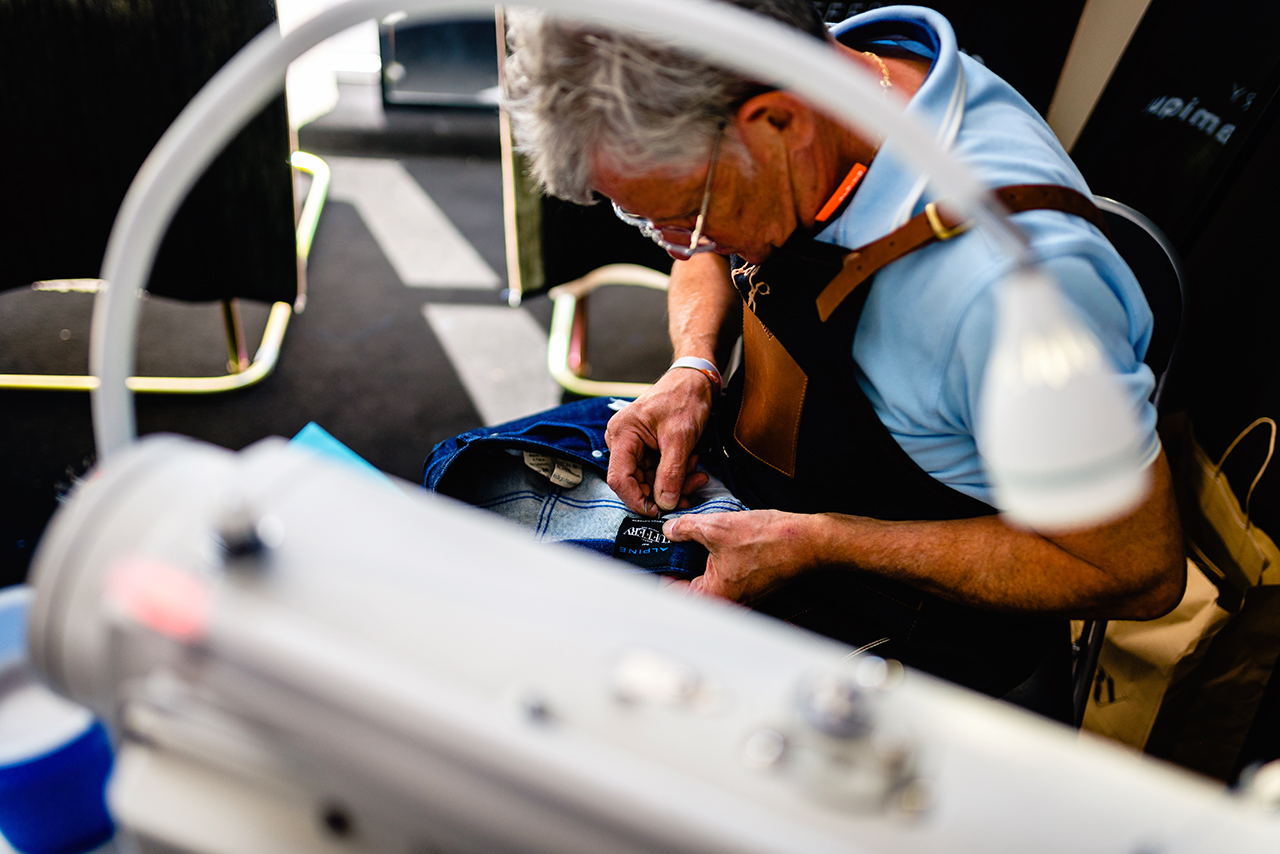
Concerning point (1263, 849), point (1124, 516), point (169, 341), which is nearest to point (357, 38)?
point (169, 341)

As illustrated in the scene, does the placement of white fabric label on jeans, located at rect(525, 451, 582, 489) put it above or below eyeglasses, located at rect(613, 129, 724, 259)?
below

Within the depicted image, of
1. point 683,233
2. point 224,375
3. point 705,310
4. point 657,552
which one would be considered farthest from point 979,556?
point 224,375

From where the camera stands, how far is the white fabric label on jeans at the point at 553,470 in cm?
116

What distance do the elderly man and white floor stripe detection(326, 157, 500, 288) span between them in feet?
6.64

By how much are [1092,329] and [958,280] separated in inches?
4.9

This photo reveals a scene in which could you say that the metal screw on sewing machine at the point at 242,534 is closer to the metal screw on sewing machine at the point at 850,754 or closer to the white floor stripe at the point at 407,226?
the metal screw on sewing machine at the point at 850,754

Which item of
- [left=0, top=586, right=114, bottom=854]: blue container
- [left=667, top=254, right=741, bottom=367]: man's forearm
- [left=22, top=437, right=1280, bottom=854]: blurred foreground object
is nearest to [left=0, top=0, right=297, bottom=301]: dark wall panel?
[left=667, top=254, right=741, bottom=367]: man's forearm

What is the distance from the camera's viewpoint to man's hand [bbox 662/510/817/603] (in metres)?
0.99

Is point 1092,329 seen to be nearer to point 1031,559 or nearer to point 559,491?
point 1031,559

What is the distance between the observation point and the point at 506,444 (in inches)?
44.9

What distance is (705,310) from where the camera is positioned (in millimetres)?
1372

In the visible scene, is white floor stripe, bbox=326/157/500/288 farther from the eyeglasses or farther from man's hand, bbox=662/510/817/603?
man's hand, bbox=662/510/817/603

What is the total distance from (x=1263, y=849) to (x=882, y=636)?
0.59 metres

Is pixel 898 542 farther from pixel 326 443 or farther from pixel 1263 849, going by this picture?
pixel 326 443
